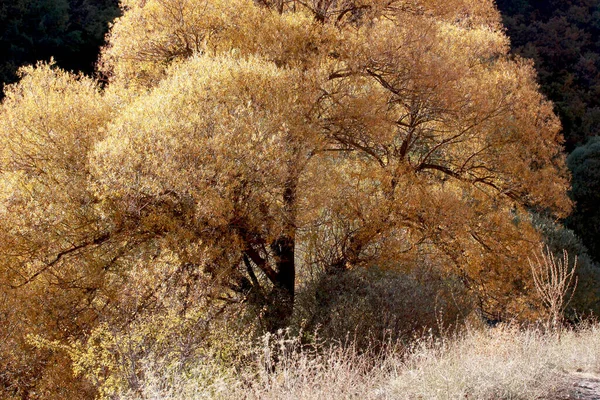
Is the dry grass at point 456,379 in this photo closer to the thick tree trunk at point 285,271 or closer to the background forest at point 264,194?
the background forest at point 264,194

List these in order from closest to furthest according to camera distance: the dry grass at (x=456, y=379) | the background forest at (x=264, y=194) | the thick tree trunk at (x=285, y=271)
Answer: the dry grass at (x=456, y=379), the background forest at (x=264, y=194), the thick tree trunk at (x=285, y=271)

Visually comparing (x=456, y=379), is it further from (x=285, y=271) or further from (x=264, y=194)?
(x=285, y=271)

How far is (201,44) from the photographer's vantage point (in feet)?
39.9

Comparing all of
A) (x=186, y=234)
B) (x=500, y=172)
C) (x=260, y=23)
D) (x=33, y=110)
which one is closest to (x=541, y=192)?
(x=500, y=172)

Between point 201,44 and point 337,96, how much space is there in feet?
8.55

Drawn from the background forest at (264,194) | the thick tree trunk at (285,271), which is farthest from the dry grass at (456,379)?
the thick tree trunk at (285,271)

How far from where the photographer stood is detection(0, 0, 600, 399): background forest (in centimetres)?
947

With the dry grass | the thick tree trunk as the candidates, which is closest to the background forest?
the thick tree trunk

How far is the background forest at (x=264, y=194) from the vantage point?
31.1 ft

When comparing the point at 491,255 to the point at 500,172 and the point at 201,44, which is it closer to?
the point at 500,172

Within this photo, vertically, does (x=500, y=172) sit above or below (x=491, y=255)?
above

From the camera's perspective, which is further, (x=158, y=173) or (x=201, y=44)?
(x=201, y=44)

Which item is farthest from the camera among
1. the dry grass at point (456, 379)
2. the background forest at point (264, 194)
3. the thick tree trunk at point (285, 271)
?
the thick tree trunk at point (285, 271)

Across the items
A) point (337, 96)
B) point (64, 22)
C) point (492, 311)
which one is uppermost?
point (64, 22)
